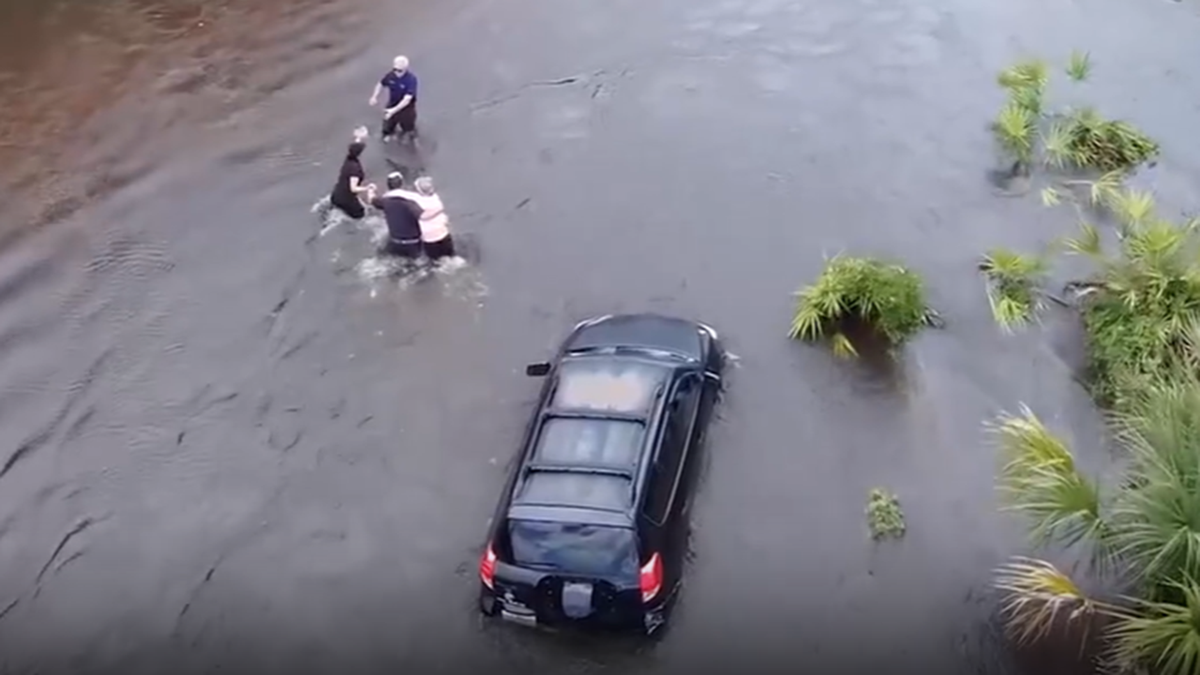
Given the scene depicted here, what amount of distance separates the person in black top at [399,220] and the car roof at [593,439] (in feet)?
12.8

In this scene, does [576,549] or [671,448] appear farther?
[671,448]

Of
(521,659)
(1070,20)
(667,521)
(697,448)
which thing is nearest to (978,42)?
(1070,20)

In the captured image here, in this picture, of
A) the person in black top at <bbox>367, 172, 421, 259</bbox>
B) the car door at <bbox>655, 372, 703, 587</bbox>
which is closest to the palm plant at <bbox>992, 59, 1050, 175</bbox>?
the car door at <bbox>655, 372, 703, 587</bbox>

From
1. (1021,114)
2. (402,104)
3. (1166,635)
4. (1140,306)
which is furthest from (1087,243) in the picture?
(402,104)

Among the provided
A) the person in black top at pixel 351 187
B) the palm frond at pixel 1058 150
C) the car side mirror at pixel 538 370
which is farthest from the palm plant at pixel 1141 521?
the person in black top at pixel 351 187

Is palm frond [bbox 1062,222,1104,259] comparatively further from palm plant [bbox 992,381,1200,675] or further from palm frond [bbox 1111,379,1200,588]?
palm frond [bbox 1111,379,1200,588]

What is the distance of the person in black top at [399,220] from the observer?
1548cm

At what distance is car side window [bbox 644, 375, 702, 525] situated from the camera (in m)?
11.2

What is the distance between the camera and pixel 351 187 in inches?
634

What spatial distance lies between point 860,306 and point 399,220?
5.62m

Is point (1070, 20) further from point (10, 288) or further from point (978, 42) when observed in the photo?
point (10, 288)

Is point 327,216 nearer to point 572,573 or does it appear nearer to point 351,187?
point 351,187

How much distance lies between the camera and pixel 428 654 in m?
11.3

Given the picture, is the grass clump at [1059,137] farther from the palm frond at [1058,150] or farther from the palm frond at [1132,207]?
the palm frond at [1132,207]
